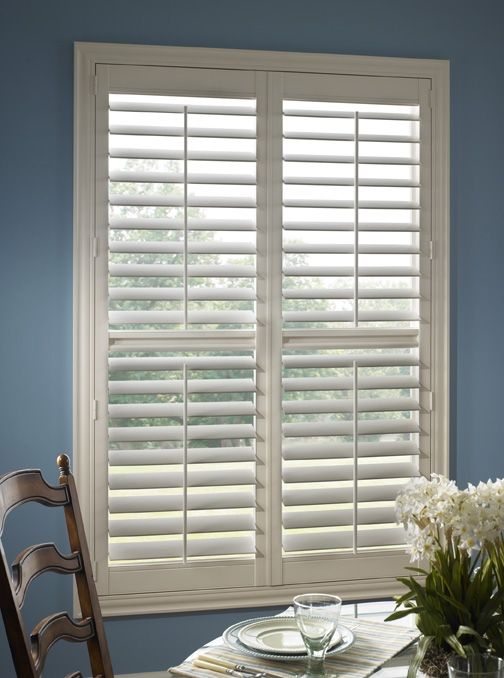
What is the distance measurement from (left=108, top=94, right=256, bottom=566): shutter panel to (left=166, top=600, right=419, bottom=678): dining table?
0.94 m

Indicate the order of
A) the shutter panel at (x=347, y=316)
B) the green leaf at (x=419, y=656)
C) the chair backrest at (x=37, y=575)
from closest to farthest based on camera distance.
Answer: the green leaf at (x=419, y=656), the chair backrest at (x=37, y=575), the shutter panel at (x=347, y=316)

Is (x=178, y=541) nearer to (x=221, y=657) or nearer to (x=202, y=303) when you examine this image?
(x=202, y=303)

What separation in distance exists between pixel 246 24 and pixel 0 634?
223cm

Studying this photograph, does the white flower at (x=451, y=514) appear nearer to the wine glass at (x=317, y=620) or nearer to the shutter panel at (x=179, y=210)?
the wine glass at (x=317, y=620)

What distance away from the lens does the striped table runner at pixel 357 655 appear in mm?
1576

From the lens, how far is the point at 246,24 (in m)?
2.91

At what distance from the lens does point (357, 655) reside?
1.65 metres

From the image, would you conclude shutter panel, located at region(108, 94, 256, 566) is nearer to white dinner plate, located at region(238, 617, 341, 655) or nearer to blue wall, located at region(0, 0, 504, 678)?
blue wall, located at region(0, 0, 504, 678)

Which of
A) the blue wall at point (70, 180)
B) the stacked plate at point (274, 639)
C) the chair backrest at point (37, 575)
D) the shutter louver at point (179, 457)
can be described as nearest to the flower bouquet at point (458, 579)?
the stacked plate at point (274, 639)

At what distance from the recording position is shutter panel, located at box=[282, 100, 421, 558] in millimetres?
2918

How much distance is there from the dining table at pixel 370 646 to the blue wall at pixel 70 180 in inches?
43.0

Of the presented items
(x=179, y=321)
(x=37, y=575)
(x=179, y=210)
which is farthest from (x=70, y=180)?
(x=37, y=575)

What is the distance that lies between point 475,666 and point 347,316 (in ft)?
5.76

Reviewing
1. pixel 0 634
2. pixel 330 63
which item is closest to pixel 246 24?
pixel 330 63
